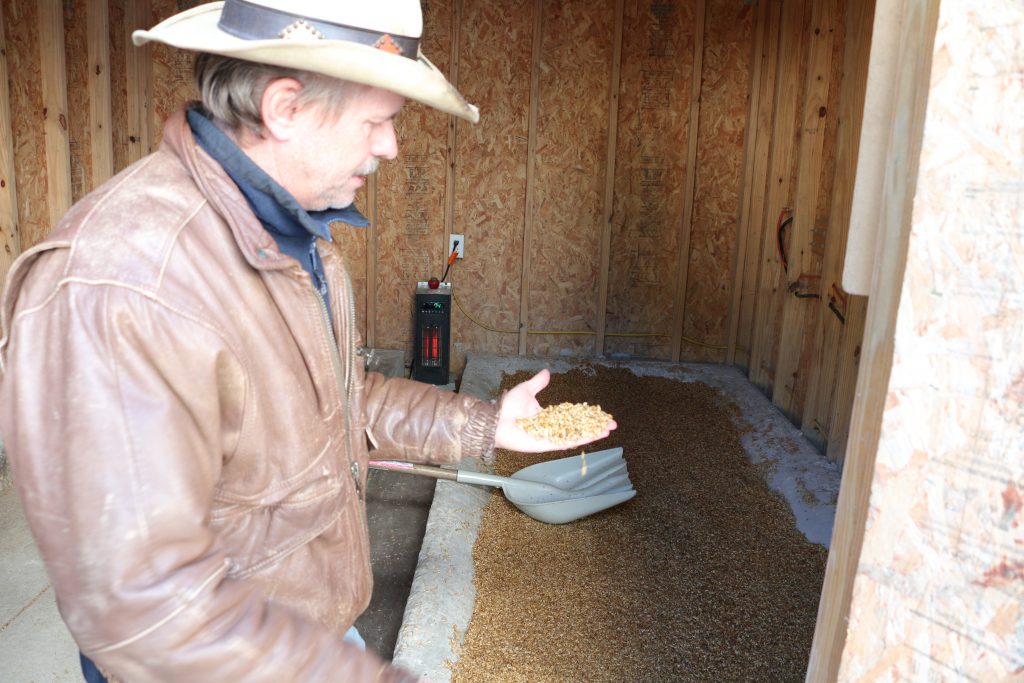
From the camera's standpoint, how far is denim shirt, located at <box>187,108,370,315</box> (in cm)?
121

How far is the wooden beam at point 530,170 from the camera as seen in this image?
545cm

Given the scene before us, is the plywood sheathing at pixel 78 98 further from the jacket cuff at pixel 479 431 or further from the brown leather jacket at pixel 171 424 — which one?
the brown leather jacket at pixel 171 424

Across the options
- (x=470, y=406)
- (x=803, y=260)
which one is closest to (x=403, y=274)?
(x=803, y=260)

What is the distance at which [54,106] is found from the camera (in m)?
4.11

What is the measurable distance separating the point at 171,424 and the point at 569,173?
490 cm

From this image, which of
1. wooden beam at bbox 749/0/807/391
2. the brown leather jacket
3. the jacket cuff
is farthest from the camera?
wooden beam at bbox 749/0/807/391

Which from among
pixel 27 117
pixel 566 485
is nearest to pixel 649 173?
pixel 566 485

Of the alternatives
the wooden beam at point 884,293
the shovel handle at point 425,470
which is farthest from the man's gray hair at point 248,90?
the shovel handle at point 425,470

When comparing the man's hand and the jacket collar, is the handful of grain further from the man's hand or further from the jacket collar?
the jacket collar

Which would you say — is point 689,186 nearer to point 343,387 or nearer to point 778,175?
point 778,175

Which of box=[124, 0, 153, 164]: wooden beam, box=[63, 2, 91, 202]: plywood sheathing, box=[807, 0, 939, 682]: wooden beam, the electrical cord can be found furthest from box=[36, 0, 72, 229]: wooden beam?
box=[807, 0, 939, 682]: wooden beam

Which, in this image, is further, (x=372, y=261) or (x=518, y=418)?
(x=372, y=261)

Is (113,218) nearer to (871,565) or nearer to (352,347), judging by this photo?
(352,347)

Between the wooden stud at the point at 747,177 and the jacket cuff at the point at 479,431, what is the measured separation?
13.9 feet
